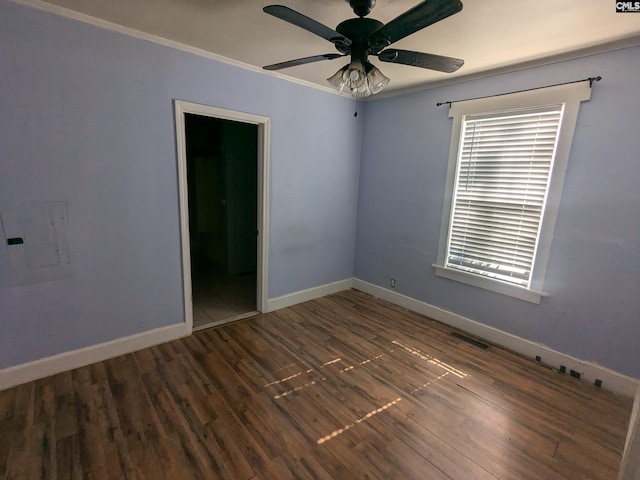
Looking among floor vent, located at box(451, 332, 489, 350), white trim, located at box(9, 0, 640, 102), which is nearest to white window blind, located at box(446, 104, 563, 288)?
white trim, located at box(9, 0, 640, 102)

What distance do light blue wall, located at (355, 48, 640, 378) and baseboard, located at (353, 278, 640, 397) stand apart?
0.06 metres

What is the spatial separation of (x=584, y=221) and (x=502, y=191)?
2.18 feet

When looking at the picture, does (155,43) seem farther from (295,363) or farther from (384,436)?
(384,436)

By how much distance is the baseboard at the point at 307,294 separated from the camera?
3.59m

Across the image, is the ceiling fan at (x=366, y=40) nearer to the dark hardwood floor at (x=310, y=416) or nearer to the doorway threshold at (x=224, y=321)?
the dark hardwood floor at (x=310, y=416)

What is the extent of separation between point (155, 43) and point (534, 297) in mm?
3926

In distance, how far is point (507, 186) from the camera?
2785mm

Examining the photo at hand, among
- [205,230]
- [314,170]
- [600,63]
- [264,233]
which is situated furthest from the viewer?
[205,230]

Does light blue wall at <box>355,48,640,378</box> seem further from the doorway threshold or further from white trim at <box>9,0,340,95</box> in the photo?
the doorway threshold

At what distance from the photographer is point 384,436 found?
186cm

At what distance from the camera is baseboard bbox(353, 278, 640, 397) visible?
2.33m

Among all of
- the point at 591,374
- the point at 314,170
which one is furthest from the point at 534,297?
the point at 314,170

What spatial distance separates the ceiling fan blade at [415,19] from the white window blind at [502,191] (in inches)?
71.5

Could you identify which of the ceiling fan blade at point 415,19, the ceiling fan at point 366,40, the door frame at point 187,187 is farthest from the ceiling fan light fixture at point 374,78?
the door frame at point 187,187
